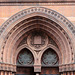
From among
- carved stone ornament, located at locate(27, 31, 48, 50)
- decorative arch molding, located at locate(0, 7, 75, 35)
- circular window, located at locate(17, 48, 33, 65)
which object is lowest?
circular window, located at locate(17, 48, 33, 65)

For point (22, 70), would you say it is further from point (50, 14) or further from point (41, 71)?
point (50, 14)

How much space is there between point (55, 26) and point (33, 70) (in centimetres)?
221

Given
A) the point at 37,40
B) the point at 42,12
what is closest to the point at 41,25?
the point at 42,12

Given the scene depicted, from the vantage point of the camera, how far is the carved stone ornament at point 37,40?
44.8 ft

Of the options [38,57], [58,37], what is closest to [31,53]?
[38,57]

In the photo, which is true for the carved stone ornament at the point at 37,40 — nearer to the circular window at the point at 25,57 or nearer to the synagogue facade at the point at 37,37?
the synagogue facade at the point at 37,37

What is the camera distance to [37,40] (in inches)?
539

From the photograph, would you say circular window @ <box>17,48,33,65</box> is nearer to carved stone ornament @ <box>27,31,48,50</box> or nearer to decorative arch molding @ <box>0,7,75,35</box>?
carved stone ornament @ <box>27,31,48,50</box>

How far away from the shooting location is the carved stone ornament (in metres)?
13.6

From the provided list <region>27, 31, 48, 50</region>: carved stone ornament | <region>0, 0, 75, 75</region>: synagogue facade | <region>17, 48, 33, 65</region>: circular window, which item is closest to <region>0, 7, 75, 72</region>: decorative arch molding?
<region>0, 0, 75, 75</region>: synagogue facade

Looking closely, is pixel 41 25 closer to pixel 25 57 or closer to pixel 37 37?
pixel 37 37

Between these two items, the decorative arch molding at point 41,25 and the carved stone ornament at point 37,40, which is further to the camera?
the carved stone ornament at point 37,40

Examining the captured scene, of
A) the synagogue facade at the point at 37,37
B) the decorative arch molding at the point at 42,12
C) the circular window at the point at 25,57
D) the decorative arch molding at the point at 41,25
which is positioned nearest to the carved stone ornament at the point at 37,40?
the synagogue facade at the point at 37,37

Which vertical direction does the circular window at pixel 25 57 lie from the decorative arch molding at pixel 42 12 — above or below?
below
